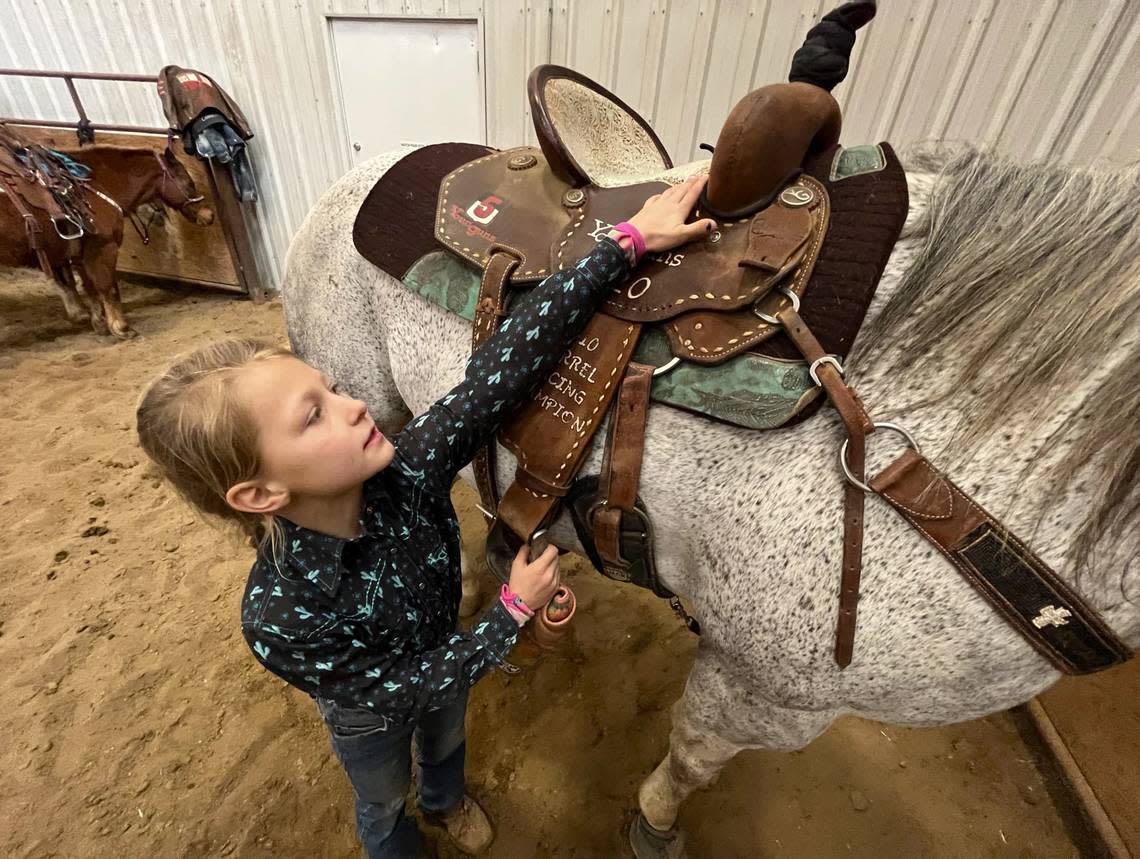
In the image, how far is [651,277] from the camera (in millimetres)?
860

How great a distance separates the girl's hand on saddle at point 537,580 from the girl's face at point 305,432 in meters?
0.30

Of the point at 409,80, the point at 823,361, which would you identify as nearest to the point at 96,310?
the point at 409,80

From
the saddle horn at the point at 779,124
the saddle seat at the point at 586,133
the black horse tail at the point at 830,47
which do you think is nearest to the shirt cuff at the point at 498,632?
the saddle horn at the point at 779,124

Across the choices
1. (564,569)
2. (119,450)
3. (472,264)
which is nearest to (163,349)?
(119,450)

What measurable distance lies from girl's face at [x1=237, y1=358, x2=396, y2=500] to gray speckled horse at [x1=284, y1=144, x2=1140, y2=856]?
404mm

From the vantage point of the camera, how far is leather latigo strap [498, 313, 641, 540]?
0.85 meters

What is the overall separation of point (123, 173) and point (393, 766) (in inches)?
181

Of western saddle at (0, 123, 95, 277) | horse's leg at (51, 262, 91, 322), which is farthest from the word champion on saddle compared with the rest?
horse's leg at (51, 262, 91, 322)

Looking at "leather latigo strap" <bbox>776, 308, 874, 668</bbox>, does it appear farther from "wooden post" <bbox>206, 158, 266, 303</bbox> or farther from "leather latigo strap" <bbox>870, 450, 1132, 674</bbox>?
"wooden post" <bbox>206, 158, 266, 303</bbox>

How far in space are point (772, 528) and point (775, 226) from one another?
0.46 m

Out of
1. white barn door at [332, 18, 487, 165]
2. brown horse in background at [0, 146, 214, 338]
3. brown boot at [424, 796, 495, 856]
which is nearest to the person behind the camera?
brown boot at [424, 796, 495, 856]

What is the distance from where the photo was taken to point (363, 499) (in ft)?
2.68

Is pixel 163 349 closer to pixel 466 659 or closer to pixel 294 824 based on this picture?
pixel 294 824

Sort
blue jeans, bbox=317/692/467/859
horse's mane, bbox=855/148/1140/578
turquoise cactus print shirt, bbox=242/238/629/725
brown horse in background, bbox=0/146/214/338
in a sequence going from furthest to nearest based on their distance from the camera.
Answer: brown horse in background, bbox=0/146/214/338 → blue jeans, bbox=317/692/467/859 → turquoise cactus print shirt, bbox=242/238/629/725 → horse's mane, bbox=855/148/1140/578
